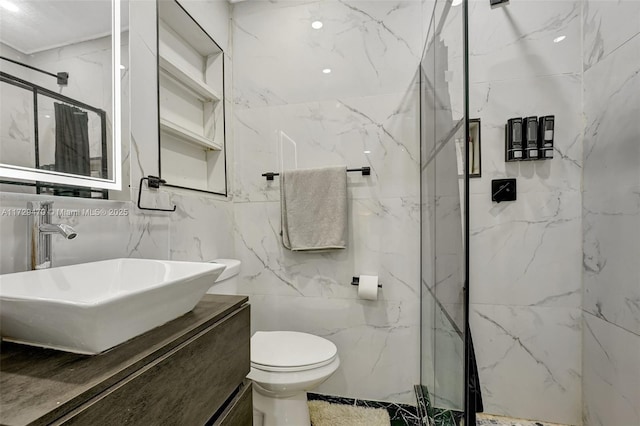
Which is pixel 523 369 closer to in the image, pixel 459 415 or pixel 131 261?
pixel 459 415

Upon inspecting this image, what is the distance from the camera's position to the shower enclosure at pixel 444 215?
0.82 metres

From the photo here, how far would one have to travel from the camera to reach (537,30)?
1.45 metres

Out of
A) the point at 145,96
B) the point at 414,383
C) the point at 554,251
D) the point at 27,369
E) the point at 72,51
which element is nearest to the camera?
the point at 27,369

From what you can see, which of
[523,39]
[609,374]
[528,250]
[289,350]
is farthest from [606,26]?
[289,350]

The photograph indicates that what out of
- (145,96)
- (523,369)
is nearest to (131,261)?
(145,96)

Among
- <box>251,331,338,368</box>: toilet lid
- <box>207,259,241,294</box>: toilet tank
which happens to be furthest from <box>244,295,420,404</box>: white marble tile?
<box>207,259,241,294</box>: toilet tank

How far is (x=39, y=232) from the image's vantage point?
29.1 inches

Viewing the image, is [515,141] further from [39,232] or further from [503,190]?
[39,232]

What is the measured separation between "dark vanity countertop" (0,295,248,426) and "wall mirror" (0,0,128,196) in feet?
1.56

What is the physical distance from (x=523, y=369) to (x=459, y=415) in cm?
95

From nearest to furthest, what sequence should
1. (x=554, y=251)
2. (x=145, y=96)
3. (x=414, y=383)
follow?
(x=145, y=96) → (x=554, y=251) → (x=414, y=383)

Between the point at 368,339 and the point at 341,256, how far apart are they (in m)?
0.50

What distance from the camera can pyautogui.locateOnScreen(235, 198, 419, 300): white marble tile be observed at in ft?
5.30

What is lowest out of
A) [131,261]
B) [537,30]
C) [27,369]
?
[27,369]
